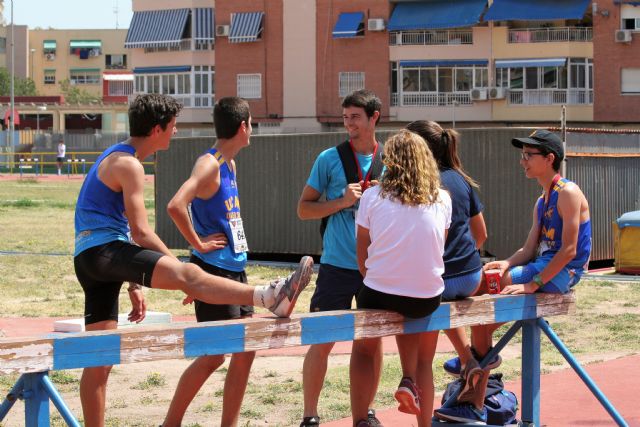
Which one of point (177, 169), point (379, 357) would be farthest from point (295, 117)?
point (379, 357)

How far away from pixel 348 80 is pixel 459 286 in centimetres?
5983

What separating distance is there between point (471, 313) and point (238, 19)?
63.5 metres

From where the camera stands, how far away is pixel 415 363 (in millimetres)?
6965

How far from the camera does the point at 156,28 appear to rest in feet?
243

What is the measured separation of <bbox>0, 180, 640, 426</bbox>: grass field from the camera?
8547 millimetres

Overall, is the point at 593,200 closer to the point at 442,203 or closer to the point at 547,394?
the point at 547,394

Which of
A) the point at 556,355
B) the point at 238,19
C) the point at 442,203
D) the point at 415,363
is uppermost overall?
the point at 238,19

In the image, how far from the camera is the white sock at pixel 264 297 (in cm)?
612

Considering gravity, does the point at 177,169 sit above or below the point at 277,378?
above

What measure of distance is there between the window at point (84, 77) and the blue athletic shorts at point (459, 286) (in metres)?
127

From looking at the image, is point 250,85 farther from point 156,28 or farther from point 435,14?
point 435,14

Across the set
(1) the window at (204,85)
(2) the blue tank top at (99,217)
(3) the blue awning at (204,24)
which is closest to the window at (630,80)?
(3) the blue awning at (204,24)

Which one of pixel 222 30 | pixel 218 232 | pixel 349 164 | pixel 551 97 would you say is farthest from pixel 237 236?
pixel 222 30

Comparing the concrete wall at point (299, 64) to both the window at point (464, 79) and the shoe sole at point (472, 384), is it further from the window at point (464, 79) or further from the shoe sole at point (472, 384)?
the shoe sole at point (472, 384)
